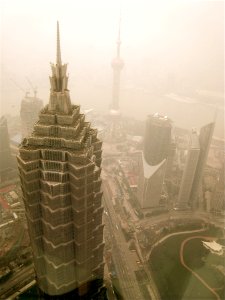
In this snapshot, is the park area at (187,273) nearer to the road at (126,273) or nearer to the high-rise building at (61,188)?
the road at (126,273)

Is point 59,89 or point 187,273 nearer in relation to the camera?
point 59,89

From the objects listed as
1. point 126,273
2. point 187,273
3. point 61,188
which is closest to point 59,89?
point 61,188

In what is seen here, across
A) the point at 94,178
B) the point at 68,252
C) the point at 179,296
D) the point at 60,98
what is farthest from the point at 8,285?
the point at 60,98

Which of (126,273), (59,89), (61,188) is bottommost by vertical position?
(126,273)

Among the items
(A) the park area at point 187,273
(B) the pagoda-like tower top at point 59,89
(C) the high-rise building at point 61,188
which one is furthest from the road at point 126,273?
(B) the pagoda-like tower top at point 59,89

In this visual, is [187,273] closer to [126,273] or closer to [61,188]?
[126,273]

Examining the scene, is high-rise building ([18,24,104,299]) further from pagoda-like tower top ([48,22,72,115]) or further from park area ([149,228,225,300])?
park area ([149,228,225,300])

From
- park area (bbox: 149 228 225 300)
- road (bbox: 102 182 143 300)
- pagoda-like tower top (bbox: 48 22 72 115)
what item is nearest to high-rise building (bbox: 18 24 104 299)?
pagoda-like tower top (bbox: 48 22 72 115)

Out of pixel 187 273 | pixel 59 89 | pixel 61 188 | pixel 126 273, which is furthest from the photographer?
pixel 126 273
